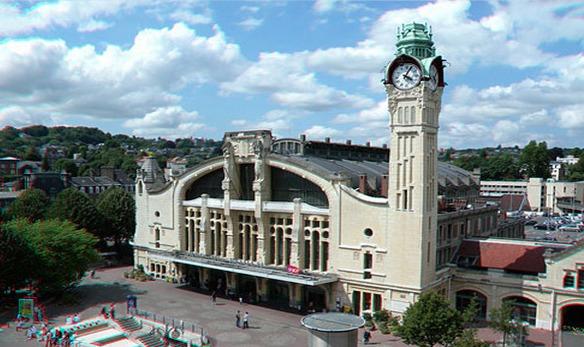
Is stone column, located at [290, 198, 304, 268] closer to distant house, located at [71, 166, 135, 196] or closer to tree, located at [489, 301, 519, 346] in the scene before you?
tree, located at [489, 301, 519, 346]

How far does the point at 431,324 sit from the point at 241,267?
24.9 meters

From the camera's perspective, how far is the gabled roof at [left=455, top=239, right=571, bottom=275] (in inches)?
1948

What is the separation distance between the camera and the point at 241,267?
5541 centimetres

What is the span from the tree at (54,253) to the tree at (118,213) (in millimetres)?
24770

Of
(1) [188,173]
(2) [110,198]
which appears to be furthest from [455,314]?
(2) [110,198]

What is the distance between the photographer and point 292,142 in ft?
210

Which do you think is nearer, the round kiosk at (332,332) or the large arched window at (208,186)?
the round kiosk at (332,332)

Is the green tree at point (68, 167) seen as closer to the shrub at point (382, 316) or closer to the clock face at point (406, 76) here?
the shrub at point (382, 316)

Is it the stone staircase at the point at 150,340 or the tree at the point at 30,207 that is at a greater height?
the tree at the point at 30,207

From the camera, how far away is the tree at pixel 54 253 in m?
53.4

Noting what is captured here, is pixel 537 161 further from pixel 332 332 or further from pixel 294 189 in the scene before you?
pixel 332 332

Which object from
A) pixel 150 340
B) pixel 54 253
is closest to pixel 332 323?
pixel 150 340

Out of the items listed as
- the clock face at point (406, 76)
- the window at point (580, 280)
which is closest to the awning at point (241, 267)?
the clock face at point (406, 76)

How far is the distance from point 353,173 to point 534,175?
151198 mm
